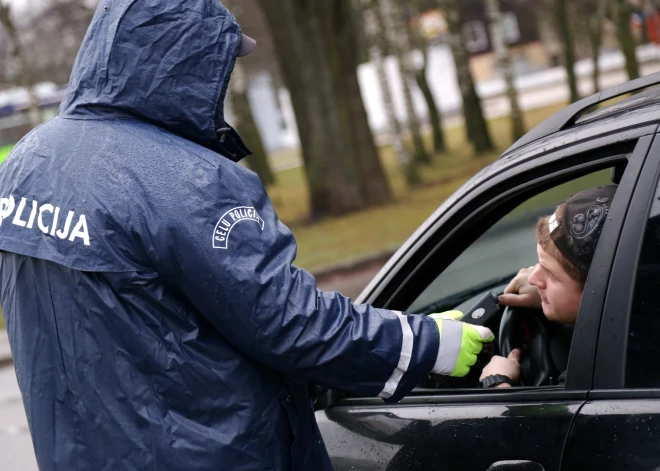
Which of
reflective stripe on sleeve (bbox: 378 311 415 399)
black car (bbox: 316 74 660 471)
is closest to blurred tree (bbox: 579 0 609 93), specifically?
black car (bbox: 316 74 660 471)

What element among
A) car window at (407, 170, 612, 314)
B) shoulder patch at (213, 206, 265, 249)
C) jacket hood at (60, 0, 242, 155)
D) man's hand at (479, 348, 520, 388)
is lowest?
car window at (407, 170, 612, 314)

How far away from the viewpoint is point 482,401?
2.18 metres

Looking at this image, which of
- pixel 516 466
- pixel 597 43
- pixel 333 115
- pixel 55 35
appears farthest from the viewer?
pixel 55 35

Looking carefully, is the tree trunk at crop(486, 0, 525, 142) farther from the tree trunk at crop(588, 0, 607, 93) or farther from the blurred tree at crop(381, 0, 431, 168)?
the tree trunk at crop(588, 0, 607, 93)

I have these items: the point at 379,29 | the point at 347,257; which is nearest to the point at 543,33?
the point at 379,29

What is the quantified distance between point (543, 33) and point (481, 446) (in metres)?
67.0

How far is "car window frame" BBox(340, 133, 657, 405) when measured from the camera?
1920mm

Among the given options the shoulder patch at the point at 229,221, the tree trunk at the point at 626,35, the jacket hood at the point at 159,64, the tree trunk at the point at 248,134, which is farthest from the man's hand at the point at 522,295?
the tree trunk at the point at 626,35

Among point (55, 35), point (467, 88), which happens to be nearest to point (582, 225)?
point (467, 88)

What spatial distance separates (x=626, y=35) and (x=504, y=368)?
21334 millimetres

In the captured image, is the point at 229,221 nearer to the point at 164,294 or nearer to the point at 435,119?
the point at 164,294

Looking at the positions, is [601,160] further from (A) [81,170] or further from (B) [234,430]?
(A) [81,170]

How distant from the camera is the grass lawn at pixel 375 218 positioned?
1226 cm

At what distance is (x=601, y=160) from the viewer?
2.03 metres
